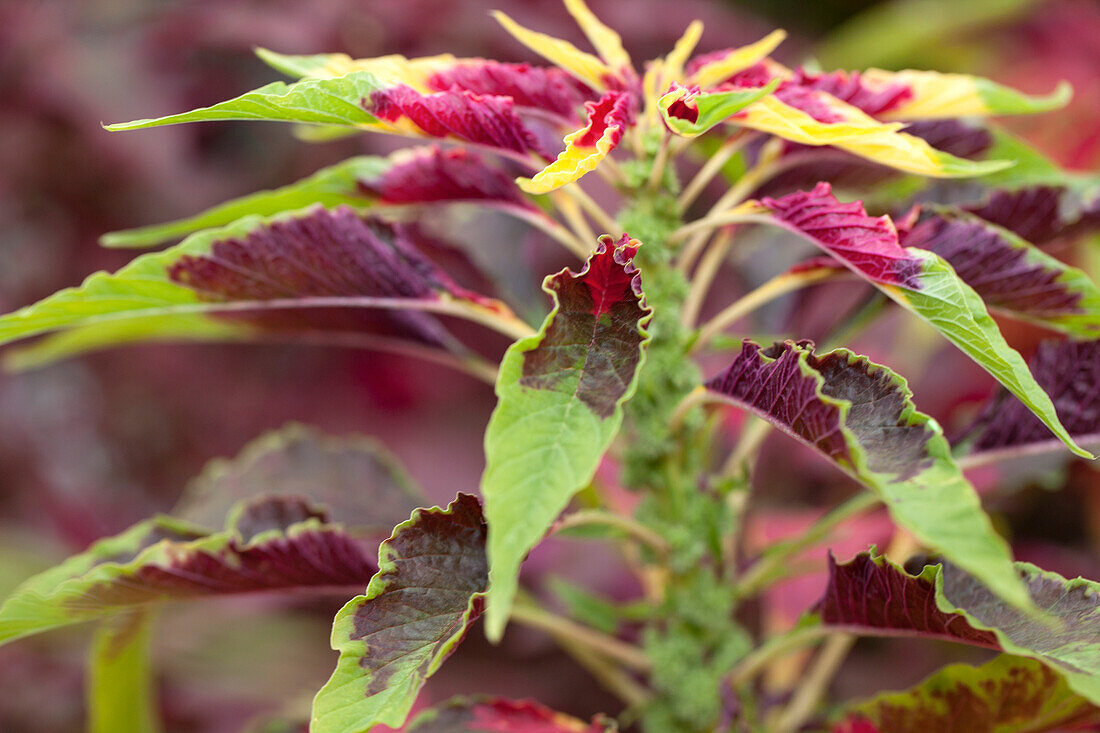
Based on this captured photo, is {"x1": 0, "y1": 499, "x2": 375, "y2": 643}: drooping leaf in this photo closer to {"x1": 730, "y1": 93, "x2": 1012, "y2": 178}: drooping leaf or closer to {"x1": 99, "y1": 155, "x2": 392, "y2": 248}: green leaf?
{"x1": 99, "y1": 155, "x2": 392, "y2": 248}: green leaf

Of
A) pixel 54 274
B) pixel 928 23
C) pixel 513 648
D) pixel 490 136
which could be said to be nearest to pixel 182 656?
pixel 513 648

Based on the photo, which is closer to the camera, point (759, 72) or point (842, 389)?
point (842, 389)

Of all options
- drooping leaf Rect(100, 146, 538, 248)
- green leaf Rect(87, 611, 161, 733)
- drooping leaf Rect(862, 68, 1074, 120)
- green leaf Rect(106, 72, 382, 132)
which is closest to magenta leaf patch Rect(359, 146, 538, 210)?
drooping leaf Rect(100, 146, 538, 248)

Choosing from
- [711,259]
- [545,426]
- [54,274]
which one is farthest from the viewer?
[54,274]

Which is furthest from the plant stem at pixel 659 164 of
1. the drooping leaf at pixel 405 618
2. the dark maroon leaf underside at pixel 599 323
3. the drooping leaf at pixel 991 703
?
the drooping leaf at pixel 991 703

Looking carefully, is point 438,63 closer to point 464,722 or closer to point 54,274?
point 464,722
